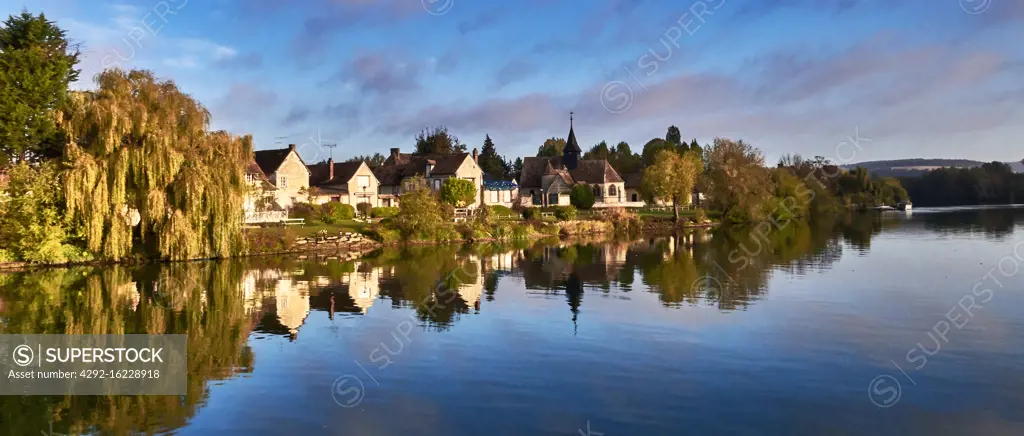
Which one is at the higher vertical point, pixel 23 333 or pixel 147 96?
pixel 147 96

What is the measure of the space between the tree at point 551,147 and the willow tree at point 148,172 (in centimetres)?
10990

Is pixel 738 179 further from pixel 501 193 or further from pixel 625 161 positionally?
pixel 625 161

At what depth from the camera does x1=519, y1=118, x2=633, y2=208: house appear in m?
95.3

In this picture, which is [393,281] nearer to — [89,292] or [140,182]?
[89,292]

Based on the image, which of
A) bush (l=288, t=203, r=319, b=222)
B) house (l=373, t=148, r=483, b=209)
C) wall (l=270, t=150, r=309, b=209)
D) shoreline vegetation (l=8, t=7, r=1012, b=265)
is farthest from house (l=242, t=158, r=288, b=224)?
house (l=373, t=148, r=483, b=209)

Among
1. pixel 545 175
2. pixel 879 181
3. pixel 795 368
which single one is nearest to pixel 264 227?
pixel 795 368

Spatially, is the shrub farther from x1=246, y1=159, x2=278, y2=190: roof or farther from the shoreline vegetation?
the shoreline vegetation

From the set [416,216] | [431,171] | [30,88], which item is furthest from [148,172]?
[431,171]

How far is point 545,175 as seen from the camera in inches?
3844

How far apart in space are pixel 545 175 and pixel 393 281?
67826 mm

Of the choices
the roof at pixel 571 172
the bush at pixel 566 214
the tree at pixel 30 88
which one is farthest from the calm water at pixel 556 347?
the roof at pixel 571 172

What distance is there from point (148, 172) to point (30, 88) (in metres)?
9.17

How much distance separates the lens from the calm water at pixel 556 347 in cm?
1216

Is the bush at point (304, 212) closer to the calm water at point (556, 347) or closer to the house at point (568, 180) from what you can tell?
the calm water at point (556, 347)
